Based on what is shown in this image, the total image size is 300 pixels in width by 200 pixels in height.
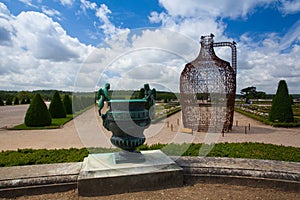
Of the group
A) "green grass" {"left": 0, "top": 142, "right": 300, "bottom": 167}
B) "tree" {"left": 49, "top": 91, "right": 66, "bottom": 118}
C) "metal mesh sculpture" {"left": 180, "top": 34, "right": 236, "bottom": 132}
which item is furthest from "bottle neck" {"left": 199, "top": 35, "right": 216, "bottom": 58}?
"tree" {"left": 49, "top": 91, "right": 66, "bottom": 118}

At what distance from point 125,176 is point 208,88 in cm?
1064

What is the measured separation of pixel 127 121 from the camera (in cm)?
433

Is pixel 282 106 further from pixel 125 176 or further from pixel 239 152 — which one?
pixel 125 176

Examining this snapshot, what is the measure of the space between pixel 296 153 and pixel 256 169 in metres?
3.13

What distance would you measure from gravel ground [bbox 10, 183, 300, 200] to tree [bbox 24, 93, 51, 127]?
14053mm

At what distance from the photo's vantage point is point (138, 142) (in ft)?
14.7

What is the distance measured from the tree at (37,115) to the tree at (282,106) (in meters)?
18.6

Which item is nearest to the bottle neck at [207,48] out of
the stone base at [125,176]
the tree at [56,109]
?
the stone base at [125,176]

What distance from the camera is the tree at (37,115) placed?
1630cm

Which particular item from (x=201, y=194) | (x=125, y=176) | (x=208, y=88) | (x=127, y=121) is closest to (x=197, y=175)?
(x=201, y=194)

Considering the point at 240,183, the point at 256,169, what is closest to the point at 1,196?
the point at 240,183

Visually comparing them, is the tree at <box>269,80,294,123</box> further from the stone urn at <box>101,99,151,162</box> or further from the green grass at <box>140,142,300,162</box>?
the stone urn at <box>101,99,151,162</box>

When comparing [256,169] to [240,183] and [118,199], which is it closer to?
[240,183]

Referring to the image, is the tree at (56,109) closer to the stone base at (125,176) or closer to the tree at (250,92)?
the stone base at (125,176)
